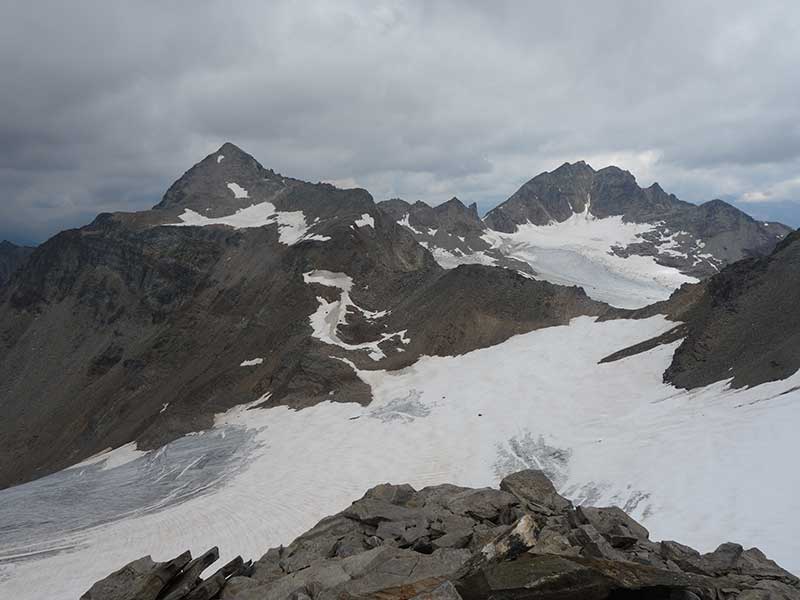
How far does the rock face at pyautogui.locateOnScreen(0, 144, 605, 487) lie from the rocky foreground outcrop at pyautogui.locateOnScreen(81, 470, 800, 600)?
27.9m

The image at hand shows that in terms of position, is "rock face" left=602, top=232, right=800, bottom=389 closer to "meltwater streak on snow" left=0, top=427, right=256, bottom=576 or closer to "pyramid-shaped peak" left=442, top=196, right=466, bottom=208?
"meltwater streak on snow" left=0, top=427, right=256, bottom=576

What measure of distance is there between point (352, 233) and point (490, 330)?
2697 cm

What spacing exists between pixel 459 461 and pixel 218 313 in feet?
159

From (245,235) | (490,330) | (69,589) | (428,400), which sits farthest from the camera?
(245,235)

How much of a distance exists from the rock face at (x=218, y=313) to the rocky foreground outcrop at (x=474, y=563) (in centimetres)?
2786

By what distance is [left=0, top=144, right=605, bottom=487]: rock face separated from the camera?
50.7m

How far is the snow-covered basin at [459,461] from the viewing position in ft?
59.3

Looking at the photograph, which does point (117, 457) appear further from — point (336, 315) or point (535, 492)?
point (535, 492)

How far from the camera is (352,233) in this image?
71.4 metres

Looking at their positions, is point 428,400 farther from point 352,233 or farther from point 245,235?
point 245,235

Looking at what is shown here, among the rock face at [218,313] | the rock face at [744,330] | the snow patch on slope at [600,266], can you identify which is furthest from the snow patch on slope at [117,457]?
the snow patch on slope at [600,266]

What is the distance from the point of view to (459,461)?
3047 centimetres

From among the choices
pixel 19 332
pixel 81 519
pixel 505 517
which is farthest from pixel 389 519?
pixel 19 332

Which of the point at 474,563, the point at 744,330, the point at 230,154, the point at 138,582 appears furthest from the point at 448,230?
the point at 474,563
